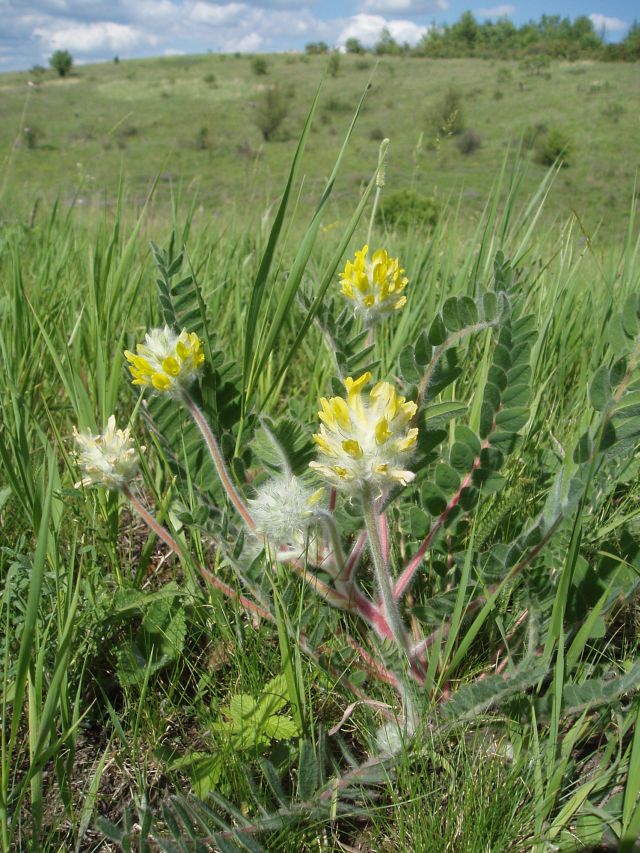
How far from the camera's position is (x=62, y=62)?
4403cm

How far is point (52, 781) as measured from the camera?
0.82 metres

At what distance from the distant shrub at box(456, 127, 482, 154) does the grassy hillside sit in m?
0.23

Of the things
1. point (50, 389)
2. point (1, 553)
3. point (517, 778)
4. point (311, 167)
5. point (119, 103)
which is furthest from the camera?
point (119, 103)

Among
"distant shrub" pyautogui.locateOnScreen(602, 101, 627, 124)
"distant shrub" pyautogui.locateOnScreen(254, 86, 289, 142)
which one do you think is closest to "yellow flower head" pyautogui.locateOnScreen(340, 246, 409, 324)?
"distant shrub" pyautogui.locateOnScreen(602, 101, 627, 124)

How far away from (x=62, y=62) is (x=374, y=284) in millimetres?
53461

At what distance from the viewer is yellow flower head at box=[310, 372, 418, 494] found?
742 mm

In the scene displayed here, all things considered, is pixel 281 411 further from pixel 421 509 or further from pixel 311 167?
pixel 311 167

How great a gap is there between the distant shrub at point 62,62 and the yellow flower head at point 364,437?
53481 millimetres

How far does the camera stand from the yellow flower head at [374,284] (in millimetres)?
1041

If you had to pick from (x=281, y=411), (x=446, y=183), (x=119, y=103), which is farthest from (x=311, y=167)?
(x=119, y=103)

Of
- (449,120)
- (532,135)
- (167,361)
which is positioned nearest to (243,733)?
(167,361)

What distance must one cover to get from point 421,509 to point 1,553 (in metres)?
0.75

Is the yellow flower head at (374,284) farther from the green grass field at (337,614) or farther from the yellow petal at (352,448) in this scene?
the yellow petal at (352,448)

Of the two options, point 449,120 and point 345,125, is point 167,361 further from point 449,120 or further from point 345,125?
point 345,125
